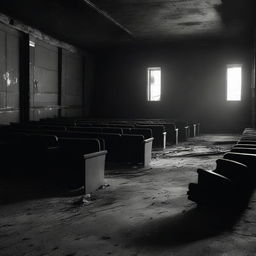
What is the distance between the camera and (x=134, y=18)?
9.96 metres

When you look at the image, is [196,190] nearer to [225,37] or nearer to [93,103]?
[225,37]

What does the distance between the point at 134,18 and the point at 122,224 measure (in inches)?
324

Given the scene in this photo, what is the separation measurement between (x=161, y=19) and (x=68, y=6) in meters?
2.93

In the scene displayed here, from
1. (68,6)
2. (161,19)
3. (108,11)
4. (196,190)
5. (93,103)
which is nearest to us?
(196,190)

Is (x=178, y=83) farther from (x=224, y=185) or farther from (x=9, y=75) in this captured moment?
(x=224, y=185)

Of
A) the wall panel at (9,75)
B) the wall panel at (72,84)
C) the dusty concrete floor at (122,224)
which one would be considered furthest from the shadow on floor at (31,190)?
the wall panel at (72,84)

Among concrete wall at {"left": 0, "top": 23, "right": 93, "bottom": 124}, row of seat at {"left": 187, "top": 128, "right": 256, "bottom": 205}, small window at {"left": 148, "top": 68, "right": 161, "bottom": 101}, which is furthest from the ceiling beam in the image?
row of seat at {"left": 187, "top": 128, "right": 256, "bottom": 205}

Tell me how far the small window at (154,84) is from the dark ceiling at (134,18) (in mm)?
1861

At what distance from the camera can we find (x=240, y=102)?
1352 cm

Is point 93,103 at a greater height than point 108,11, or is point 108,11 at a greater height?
point 108,11

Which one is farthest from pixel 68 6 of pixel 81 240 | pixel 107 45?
pixel 81 240


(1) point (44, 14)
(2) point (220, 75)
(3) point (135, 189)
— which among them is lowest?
(3) point (135, 189)

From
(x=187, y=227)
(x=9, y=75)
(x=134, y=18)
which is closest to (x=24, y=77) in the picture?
(x=9, y=75)

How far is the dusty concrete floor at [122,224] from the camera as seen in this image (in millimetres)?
2229
